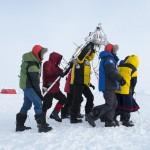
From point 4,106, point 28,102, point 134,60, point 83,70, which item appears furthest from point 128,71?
point 4,106

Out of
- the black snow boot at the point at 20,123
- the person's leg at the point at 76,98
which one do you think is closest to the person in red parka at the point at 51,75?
the person's leg at the point at 76,98

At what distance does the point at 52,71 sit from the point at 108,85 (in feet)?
5.06

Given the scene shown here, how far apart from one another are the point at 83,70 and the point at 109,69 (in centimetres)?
98

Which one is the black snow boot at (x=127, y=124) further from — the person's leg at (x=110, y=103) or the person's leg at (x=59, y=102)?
the person's leg at (x=59, y=102)

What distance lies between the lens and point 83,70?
10.2 metres

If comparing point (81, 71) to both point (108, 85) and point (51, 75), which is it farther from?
point (108, 85)

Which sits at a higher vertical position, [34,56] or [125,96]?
[34,56]

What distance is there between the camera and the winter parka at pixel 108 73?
30.6ft

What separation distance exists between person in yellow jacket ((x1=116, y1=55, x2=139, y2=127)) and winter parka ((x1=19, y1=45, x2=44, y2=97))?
1.93m

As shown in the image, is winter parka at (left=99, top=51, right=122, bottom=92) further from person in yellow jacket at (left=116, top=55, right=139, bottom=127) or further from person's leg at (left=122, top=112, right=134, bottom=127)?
person's leg at (left=122, top=112, right=134, bottom=127)

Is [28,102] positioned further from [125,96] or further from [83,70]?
[125,96]

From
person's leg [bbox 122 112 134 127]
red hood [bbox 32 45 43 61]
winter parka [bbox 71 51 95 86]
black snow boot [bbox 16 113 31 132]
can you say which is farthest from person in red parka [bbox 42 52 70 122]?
person's leg [bbox 122 112 134 127]

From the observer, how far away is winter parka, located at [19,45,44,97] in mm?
9258

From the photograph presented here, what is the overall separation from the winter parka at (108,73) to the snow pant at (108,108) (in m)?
0.16
